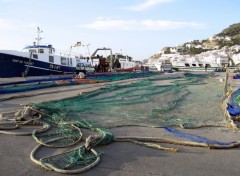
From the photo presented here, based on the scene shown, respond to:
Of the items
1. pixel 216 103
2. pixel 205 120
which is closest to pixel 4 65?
pixel 216 103

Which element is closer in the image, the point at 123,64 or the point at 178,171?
the point at 178,171

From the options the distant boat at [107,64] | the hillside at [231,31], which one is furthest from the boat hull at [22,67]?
the hillside at [231,31]

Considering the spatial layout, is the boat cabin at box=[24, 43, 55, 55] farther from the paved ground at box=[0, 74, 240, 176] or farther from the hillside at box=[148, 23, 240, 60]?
the hillside at box=[148, 23, 240, 60]

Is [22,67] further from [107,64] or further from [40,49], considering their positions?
[107,64]

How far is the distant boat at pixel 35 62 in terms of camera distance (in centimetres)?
2341

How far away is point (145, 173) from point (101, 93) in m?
8.01

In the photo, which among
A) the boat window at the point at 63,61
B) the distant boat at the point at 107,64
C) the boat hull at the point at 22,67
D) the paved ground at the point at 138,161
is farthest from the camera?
the distant boat at the point at 107,64

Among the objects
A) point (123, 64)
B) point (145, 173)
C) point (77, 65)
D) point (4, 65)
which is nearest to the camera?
point (145, 173)

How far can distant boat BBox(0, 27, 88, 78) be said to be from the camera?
2341cm

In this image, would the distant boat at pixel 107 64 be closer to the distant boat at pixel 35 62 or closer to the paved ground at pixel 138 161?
the distant boat at pixel 35 62

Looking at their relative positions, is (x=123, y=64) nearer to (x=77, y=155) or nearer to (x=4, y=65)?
(x=4, y=65)

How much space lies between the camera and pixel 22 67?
24.2 m

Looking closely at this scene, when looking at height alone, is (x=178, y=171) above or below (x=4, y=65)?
below

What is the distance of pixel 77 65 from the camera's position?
30594mm
